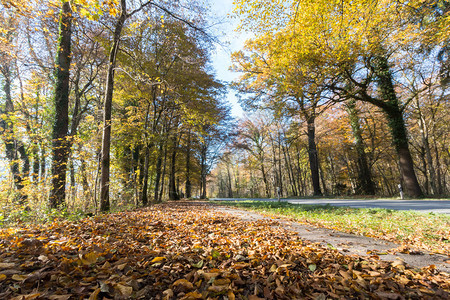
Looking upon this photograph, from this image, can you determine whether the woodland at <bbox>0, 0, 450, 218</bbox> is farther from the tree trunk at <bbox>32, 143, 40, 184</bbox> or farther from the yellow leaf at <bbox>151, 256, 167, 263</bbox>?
the yellow leaf at <bbox>151, 256, 167, 263</bbox>

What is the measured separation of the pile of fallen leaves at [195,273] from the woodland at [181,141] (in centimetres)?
2

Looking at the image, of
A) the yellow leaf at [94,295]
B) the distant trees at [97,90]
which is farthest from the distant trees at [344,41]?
the yellow leaf at [94,295]

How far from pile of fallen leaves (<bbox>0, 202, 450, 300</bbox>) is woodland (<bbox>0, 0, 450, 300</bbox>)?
2 centimetres

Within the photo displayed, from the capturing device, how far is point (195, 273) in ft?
6.02

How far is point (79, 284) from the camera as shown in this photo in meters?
1.52

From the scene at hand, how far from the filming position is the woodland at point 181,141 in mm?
1769

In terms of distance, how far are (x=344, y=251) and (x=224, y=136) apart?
17.8m

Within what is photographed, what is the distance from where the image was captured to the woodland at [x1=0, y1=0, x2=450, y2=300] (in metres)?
1.77

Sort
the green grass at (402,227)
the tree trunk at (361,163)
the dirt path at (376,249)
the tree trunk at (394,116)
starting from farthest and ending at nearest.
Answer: the tree trunk at (361,163) → the tree trunk at (394,116) → the green grass at (402,227) → the dirt path at (376,249)

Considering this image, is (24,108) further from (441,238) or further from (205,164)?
(441,238)

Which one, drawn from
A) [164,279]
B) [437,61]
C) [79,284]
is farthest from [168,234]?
[437,61]

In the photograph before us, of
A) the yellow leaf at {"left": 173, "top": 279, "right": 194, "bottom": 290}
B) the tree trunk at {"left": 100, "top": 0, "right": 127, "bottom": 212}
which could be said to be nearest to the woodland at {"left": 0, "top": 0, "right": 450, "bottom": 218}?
the tree trunk at {"left": 100, "top": 0, "right": 127, "bottom": 212}

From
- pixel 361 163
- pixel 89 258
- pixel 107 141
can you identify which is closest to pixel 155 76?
pixel 107 141

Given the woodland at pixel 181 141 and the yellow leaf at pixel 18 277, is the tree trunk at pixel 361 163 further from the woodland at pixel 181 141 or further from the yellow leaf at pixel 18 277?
the yellow leaf at pixel 18 277
